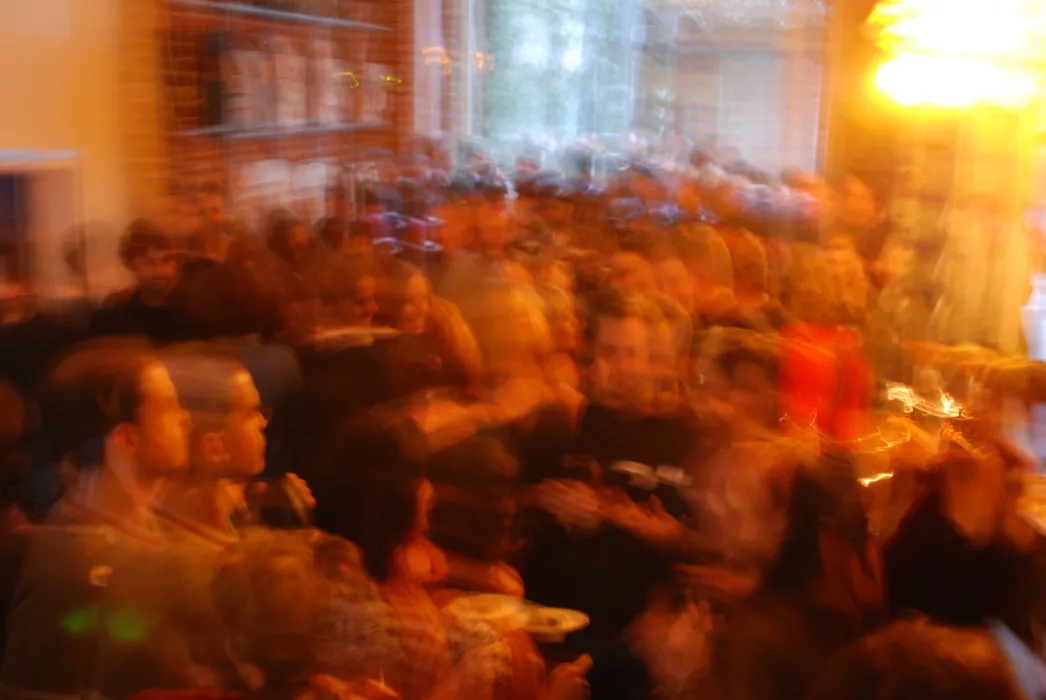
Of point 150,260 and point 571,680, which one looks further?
point 150,260

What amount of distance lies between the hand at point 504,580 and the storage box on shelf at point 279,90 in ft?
4.95

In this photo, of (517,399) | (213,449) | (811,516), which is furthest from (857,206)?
(213,449)

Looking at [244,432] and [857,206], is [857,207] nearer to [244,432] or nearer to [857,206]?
[857,206]

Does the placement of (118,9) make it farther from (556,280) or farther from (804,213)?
(804,213)

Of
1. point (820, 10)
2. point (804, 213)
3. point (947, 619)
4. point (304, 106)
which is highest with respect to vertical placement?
point (820, 10)

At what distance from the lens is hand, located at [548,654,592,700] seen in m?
1.39

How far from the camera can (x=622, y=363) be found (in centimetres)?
169

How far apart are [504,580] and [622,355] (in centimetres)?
41

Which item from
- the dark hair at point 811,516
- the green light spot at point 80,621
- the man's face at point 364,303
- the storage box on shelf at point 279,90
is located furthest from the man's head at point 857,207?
the green light spot at point 80,621

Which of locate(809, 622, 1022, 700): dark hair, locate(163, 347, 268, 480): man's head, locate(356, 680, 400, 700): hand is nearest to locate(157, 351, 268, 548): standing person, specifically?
locate(163, 347, 268, 480): man's head

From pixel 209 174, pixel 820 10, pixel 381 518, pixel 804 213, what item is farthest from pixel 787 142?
pixel 381 518

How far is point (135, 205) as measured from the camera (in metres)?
2.44

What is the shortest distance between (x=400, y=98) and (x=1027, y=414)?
307 cm

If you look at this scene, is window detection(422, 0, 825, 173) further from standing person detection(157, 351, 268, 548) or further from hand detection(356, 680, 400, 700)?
hand detection(356, 680, 400, 700)
